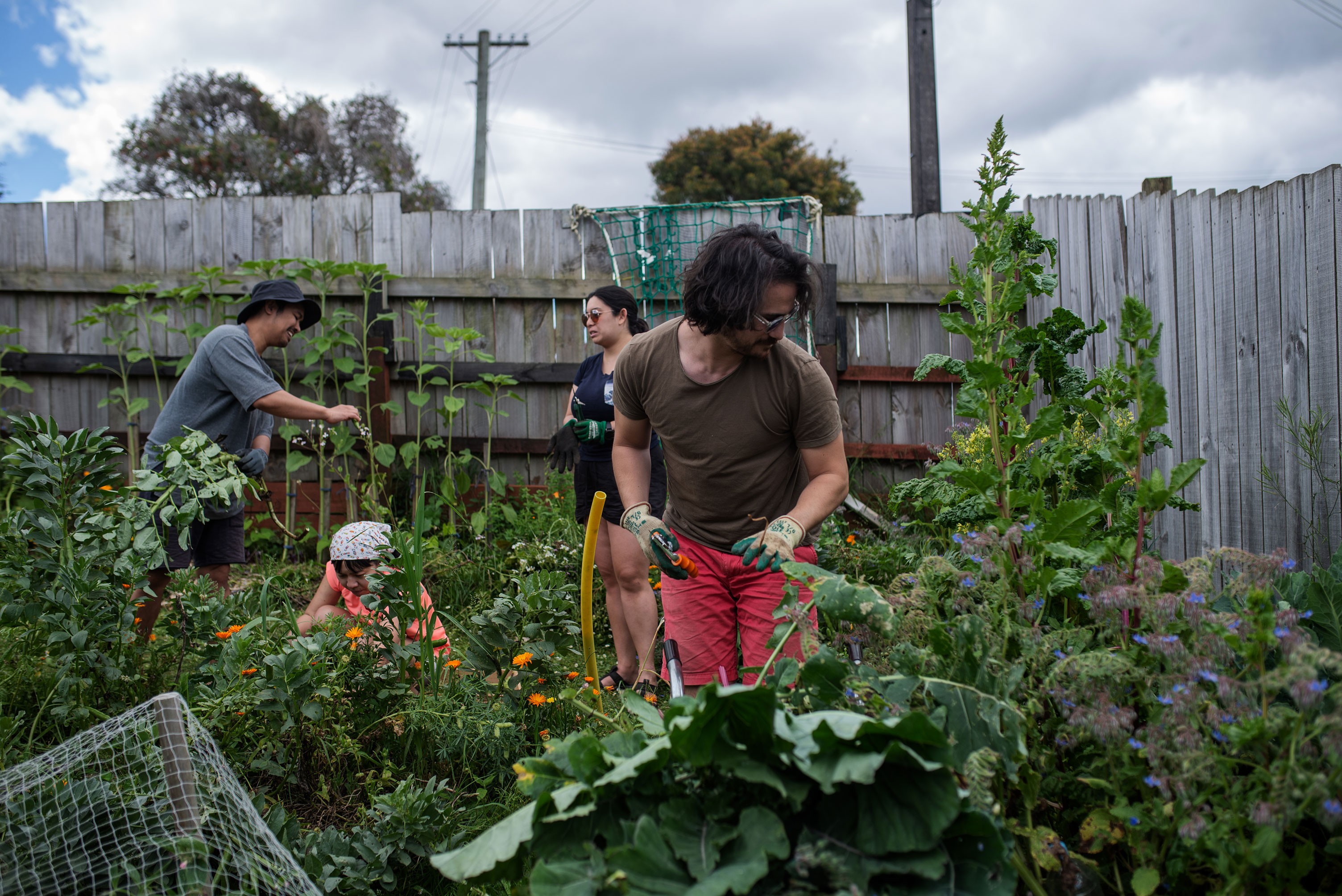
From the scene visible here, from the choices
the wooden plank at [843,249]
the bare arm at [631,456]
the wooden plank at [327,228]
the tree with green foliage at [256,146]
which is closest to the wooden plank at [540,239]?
the wooden plank at [327,228]

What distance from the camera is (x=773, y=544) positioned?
2070mm

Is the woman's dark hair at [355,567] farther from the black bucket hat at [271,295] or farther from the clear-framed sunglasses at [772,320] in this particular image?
the clear-framed sunglasses at [772,320]

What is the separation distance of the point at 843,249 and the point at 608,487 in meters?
3.04

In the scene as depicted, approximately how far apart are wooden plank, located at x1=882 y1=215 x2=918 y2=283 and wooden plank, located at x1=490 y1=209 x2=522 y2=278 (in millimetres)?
2498

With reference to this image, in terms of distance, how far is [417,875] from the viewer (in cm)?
189

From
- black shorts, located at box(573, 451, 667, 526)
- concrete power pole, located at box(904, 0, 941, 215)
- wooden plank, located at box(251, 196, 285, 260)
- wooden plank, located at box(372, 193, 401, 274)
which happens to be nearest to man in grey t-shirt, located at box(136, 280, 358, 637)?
black shorts, located at box(573, 451, 667, 526)

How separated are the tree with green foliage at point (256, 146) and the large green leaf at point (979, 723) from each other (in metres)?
17.5

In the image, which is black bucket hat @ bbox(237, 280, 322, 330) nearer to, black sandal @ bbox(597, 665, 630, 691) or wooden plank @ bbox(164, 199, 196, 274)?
black sandal @ bbox(597, 665, 630, 691)

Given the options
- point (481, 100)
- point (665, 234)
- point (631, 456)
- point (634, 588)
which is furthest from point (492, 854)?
point (481, 100)

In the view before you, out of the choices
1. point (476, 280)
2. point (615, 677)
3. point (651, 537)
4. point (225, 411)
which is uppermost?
point (476, 280)

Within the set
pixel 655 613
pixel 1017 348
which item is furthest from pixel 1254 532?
pixel 655 613

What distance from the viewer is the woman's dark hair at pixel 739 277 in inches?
84.0

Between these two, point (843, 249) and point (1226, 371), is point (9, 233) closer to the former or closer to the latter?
point (843, 249)

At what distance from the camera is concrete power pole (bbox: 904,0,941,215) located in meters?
6.52
